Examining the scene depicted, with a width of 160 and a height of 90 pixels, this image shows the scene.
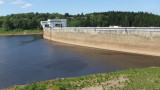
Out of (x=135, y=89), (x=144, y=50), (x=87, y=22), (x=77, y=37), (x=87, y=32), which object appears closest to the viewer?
(x=135, y=89)

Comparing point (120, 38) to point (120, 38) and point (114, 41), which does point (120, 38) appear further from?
point (114, 41)

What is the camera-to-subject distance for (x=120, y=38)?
4181 cm

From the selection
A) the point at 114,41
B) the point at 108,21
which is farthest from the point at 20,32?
the point at 114,41

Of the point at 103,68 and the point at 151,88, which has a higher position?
the point at 151,88

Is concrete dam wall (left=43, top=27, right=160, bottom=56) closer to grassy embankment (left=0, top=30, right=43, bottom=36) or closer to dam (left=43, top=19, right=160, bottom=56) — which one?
dam (left=43, top=19, right=160, bottom=56)

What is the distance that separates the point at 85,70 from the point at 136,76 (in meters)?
9.60

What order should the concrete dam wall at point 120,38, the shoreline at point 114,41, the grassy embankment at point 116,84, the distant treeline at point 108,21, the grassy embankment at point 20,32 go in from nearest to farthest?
the grassy embankment at point 116,84
the shoreline at point 114,41
the concrete dam wall at point 120,38
the distant treeline at point 108,21
the grassy embankment at point 20,32

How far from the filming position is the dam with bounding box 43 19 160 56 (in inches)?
1395

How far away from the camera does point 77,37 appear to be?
55.2 metres

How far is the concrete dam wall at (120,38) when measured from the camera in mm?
35412

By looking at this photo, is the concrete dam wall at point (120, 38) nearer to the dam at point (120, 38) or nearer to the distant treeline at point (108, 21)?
the dam at point (120, 38)

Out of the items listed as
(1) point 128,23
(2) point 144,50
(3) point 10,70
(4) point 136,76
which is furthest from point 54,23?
(4) point 136,76

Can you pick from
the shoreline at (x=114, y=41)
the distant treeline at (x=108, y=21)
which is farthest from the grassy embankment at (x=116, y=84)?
the distant treeline at (x=108, y=21)

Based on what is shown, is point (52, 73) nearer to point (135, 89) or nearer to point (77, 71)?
point (77, 71)
